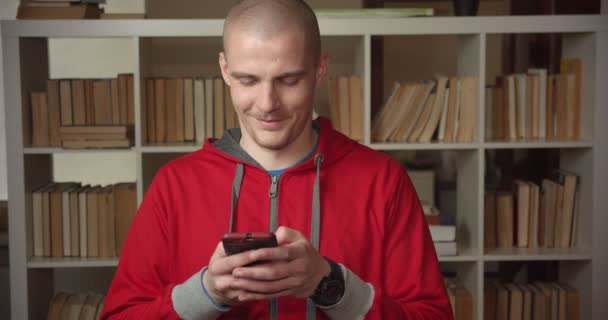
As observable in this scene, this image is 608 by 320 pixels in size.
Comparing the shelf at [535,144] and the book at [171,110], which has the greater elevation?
the book at [171,110]

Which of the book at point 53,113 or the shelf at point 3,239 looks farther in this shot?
the shelf at point 3,239

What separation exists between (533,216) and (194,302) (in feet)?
6.94

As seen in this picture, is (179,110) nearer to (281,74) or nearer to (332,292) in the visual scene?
(281,74)

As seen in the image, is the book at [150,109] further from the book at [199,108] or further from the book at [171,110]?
the book at [199,108]

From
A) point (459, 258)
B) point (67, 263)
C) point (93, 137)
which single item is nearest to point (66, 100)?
point (93, 137)

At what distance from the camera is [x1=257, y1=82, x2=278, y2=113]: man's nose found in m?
1.48

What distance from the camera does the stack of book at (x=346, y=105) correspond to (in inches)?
122

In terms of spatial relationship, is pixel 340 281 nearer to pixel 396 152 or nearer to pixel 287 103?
pixel 287 103

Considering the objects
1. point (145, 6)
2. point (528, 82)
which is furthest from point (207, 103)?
point (528, 82)

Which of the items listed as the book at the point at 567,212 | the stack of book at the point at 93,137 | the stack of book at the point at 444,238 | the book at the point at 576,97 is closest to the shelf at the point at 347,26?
the book at the point at 576,97

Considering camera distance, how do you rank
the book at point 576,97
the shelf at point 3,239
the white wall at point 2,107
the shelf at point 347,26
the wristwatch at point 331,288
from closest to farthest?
the wristwatch at point 331,288
the shelf at point 347,26
the book at point 576,97
the shelf at point 3,239
the white wall at point 2,107

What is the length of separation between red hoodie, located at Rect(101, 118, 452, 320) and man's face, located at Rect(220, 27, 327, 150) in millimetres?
124

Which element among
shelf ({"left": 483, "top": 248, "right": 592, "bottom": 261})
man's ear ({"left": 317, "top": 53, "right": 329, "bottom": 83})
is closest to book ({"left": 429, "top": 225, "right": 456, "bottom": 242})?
shelf ({"left": 483, "top": 248, "right": 592, "bottom": 261})

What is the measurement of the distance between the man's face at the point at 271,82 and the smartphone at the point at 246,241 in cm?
27
